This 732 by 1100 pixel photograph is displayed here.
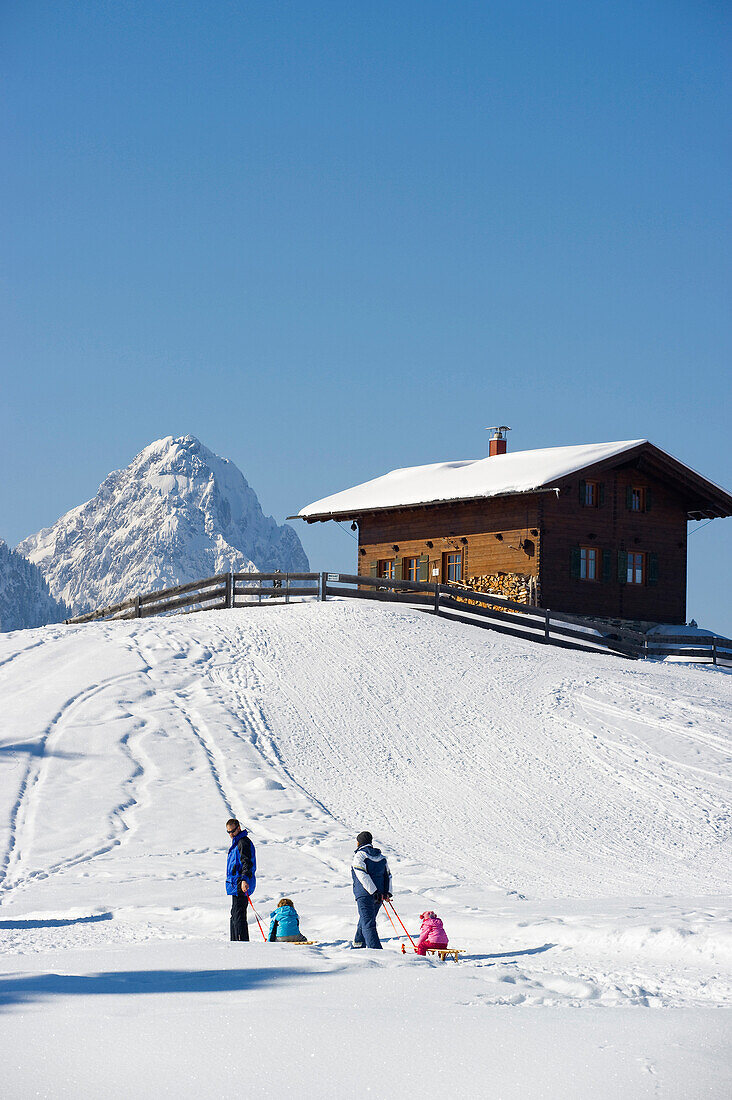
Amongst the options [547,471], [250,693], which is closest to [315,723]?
[250,693]

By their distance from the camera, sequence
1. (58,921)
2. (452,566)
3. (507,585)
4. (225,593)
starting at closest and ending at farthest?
(58,921)
(225,593)
(507,585)
(452,566)

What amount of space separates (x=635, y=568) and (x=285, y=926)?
27165 mm

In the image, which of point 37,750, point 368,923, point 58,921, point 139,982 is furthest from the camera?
point 37,750

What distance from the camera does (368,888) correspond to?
411 inches

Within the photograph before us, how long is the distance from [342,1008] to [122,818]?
1102cm

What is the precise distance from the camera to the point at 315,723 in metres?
21.8

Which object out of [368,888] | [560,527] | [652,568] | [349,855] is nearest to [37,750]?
[349,855]

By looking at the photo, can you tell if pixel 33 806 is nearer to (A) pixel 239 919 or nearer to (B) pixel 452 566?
(A) pixel 239 919

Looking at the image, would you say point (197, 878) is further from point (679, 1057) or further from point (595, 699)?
point (595, 699)

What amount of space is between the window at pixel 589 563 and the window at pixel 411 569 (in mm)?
5834

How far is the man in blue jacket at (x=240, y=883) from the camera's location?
10.8 metres

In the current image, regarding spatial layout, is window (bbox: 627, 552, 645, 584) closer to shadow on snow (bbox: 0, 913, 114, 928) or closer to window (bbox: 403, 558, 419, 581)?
window (bbox: 403, 558, 419, 581)

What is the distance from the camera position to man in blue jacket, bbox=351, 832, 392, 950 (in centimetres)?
1036

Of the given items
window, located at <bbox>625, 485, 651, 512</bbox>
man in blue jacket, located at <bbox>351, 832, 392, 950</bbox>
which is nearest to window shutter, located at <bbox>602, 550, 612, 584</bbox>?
window, located at <bbox>625, 485, 651, 512</bbox>
